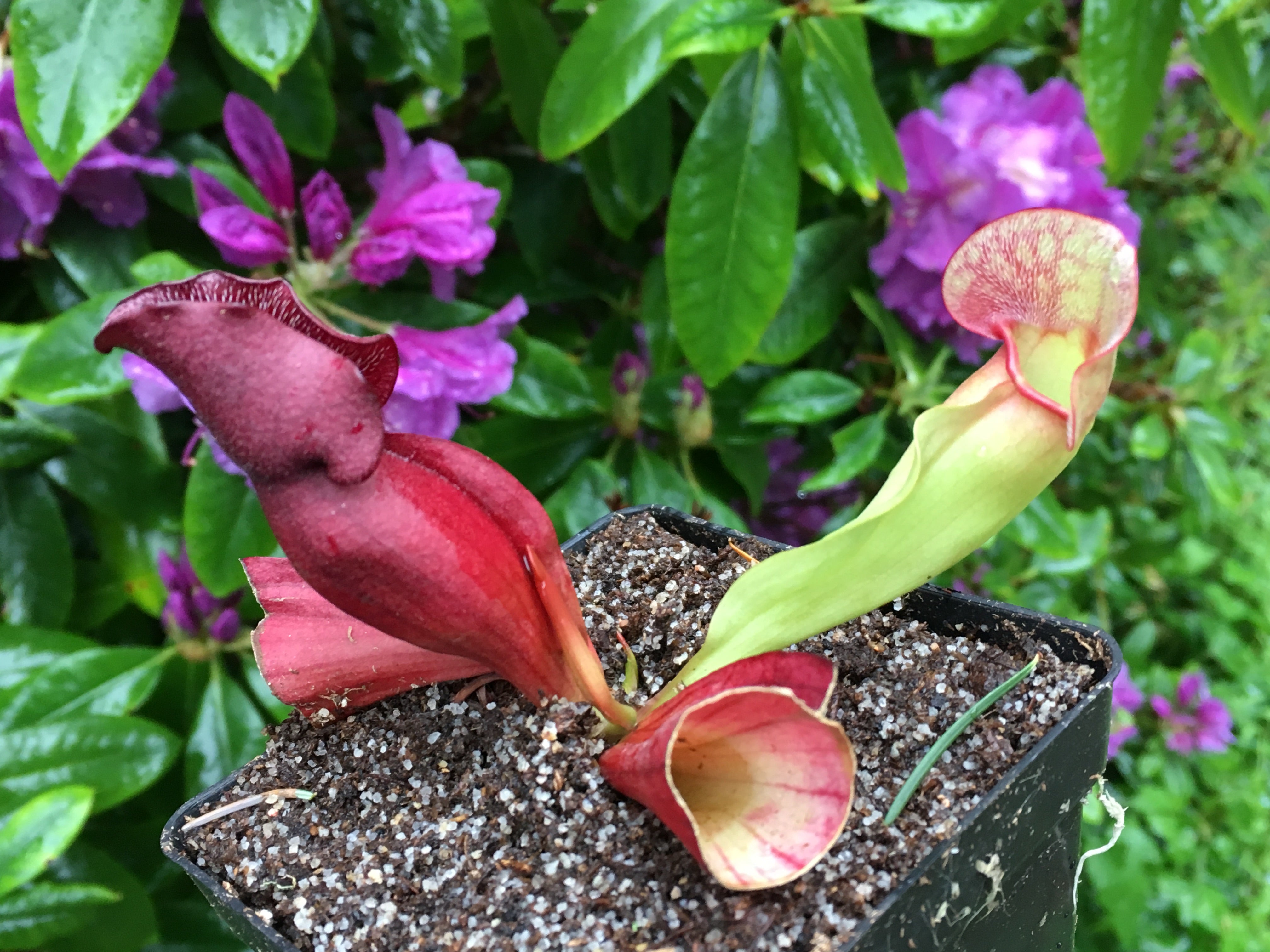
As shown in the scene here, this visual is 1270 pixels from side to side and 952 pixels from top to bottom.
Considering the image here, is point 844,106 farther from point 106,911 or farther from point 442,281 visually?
point 106,911

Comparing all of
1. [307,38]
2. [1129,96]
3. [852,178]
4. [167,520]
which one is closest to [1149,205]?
[1129,96]

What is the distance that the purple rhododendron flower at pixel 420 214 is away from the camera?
0.62 m

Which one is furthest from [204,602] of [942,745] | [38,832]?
[942,745]

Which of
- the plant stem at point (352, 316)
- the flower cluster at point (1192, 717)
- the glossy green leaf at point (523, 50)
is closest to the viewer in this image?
the plant stem at point (352, 316)

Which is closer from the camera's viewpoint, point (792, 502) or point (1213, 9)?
point (1213, 9)

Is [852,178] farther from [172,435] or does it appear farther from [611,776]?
[172,435]

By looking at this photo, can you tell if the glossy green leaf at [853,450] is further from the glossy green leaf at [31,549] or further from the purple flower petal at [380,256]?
the glossy green leaf at [31,549]

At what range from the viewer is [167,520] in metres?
0.78

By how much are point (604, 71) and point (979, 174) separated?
336 millimetres

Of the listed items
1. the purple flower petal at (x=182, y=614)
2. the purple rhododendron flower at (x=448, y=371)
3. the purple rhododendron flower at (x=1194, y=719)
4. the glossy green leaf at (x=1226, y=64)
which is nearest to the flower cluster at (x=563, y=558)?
the purple rhododendron flower at (x=448, y=371)

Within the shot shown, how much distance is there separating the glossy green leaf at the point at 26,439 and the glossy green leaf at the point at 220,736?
8.7 inches

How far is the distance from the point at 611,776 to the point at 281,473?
16 centimetres

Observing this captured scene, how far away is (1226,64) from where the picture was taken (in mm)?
774

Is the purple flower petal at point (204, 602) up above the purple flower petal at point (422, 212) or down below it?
below
